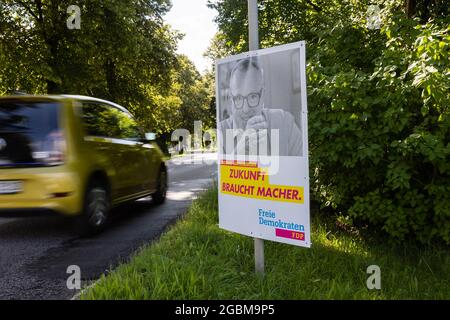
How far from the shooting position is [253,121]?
3793mm

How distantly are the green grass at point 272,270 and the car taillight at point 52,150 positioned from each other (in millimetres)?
1622

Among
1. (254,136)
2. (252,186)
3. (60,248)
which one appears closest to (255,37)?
(254,136)

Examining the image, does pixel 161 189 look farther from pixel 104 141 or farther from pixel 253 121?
pixel 253 121

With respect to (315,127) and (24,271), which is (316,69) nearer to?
(315,127)

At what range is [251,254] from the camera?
442 cm

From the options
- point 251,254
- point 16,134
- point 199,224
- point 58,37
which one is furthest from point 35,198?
point 58,37

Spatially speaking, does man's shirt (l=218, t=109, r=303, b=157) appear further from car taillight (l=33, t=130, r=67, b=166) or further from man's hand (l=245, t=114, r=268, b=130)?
car taillight (l=33, t=130, r=67, b=166)

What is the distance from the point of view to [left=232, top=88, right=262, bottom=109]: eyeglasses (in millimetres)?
3762

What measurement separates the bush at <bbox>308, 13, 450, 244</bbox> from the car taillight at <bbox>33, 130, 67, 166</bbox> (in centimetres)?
293

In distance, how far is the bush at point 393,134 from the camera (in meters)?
4.40

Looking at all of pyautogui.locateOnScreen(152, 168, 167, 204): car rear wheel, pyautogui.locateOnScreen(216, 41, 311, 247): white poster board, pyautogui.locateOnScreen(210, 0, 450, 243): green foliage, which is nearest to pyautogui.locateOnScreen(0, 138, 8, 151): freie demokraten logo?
pyautogui.locateOnScreen(216, 41, 311, 247): white poster board

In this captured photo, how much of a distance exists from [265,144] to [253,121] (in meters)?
0.23
